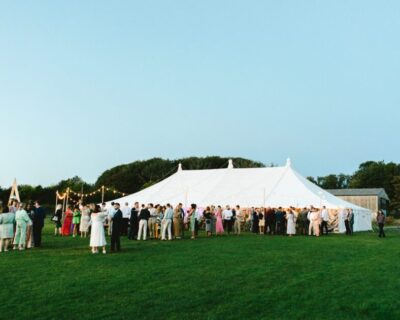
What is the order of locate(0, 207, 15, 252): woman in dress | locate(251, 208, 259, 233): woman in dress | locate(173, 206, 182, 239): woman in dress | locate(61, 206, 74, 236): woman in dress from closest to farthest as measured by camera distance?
1. locate(0, 207, 15, 252): woman in dress
2. locate(173, 206, 182, 239): woman in dress
3. locate(61, 206, 74, 236): woman in dress
4. locate(251, 208, 259, 233): woman in dress

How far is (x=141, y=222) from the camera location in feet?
58.8

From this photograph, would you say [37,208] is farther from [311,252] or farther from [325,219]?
[325,219]

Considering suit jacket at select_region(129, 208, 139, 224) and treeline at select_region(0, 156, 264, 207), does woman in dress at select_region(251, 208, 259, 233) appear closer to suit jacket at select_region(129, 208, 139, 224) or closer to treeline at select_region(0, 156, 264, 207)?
suit jacket at select_region(129, 208, 139, 224)

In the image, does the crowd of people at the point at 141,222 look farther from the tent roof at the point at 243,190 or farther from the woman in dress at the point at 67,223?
the tent roof at the point at 243,190

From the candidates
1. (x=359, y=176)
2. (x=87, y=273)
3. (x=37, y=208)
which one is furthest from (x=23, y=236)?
(x=359, y=176)

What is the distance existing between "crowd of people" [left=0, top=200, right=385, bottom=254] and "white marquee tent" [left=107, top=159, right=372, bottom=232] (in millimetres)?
1082

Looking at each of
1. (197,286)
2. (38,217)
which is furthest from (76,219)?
(197,286)

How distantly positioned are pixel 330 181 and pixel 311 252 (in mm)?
92550

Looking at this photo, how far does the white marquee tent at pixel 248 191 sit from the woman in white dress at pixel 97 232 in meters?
14.0

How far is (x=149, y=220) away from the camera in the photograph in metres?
19.4

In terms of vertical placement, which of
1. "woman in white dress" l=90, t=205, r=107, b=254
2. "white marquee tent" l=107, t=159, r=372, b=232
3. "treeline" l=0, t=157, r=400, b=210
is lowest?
"woman in white dress" l=90, t=205, r=107, b=254

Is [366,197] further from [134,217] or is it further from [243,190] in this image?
[134,217]

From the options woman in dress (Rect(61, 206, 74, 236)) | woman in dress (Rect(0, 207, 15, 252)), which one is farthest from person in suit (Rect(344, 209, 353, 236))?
woman in dress (Rect(0, 207, 15, 252))

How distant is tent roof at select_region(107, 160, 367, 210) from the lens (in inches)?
1038
